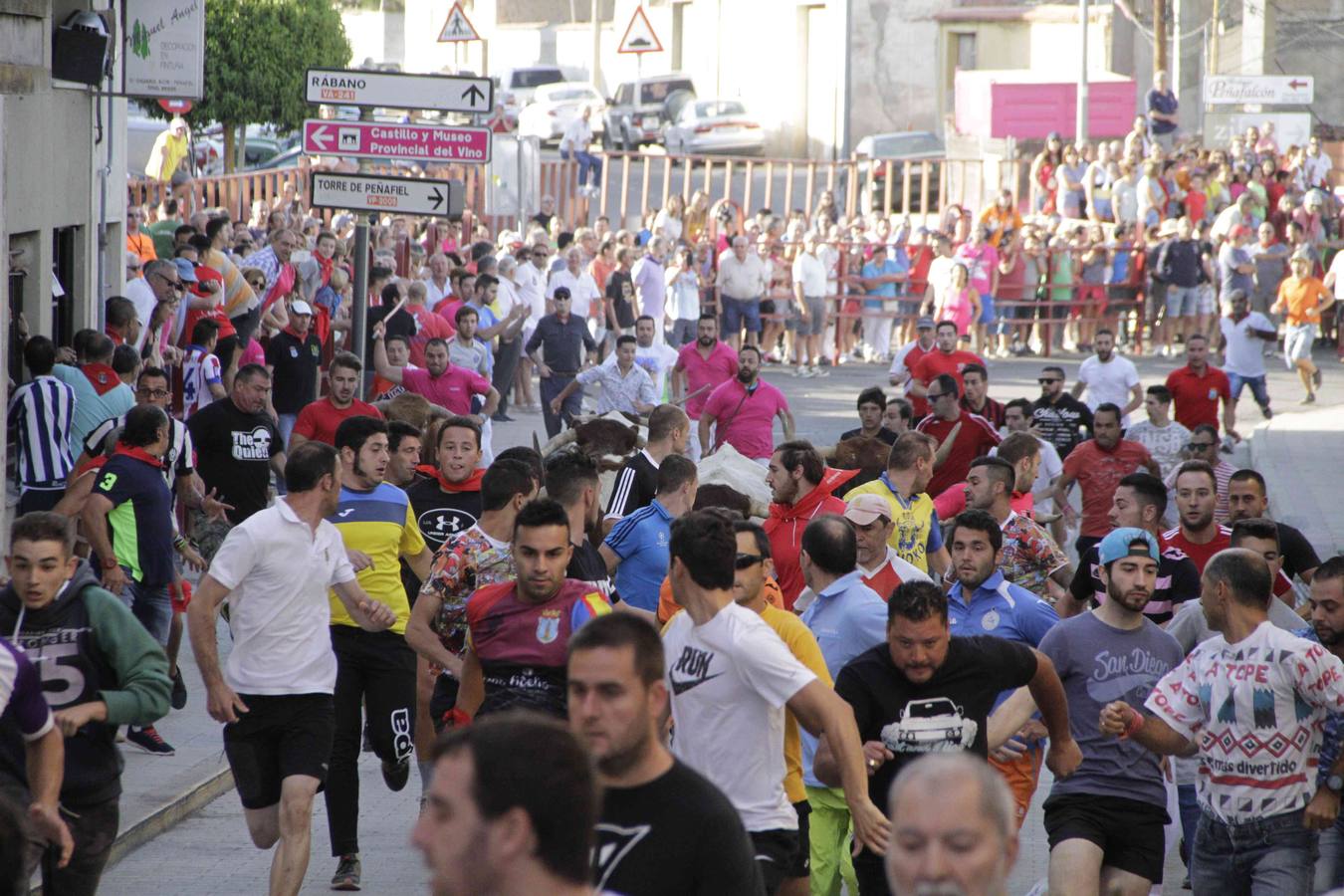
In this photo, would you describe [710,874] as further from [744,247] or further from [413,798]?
[744,247]

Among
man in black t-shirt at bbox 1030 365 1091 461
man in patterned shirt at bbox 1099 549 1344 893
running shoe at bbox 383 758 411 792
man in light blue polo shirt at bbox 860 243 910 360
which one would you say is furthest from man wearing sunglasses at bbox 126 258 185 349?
man in light blue polo shirt at bbox 860 243 910 360

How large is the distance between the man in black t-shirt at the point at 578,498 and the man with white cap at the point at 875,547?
42.0 inches

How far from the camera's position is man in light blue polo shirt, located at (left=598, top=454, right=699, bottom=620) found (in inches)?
341

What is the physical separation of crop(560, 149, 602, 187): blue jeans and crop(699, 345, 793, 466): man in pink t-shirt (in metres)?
21.7

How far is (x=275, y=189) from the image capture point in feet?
87.2

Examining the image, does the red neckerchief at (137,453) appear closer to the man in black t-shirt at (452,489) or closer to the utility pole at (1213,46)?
the man in black t-shirt at (452,489)

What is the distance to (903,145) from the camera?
45875 mm

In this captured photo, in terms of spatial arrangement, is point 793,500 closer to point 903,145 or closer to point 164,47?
point 164,47

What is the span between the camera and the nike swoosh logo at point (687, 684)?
19.1 ft

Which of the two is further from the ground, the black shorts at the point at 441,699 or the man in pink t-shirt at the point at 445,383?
the man in pink t-shirt at the point at 445,383

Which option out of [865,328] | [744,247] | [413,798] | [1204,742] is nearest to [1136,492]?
[1204,742]

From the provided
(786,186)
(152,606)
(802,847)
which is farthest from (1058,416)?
(786,186)

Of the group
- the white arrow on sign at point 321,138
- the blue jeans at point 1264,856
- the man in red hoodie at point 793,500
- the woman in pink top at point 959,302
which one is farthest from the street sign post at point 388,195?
the woman in pink top at point 959,302

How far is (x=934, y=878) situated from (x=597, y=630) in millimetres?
1489
